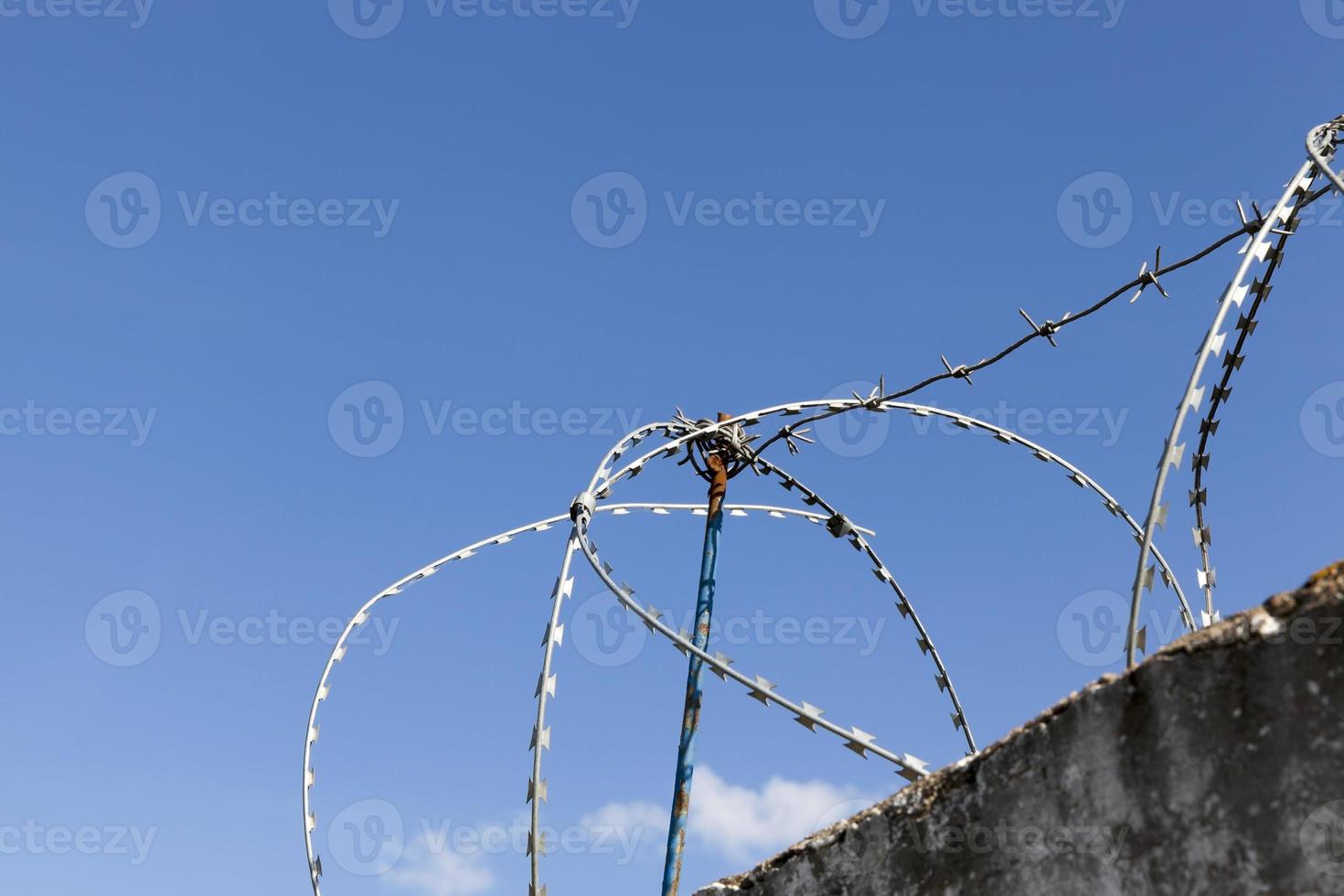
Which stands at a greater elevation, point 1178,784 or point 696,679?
point 696,679

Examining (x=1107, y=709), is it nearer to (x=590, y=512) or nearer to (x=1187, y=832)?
(x=1187, y=832)

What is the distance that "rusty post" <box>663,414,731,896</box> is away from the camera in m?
7.87

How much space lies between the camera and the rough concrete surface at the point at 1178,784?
3498 mm

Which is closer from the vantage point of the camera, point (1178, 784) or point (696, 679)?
point (1178, 784)

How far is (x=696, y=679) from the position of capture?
8484mm

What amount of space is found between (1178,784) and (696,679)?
16.2 feet

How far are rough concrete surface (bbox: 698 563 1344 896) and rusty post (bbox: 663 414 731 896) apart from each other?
140 inches

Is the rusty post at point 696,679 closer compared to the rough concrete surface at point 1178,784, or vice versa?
the rough concrete surface at point 1178,784

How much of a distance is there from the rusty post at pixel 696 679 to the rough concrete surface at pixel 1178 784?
355cm

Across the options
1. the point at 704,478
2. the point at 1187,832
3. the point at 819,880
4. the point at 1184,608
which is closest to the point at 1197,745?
the point at 1187,832

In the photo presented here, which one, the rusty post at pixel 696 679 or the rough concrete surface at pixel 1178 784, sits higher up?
the rusty post at pixel 696 679

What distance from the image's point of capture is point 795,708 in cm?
535

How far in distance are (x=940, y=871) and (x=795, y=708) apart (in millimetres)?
1103

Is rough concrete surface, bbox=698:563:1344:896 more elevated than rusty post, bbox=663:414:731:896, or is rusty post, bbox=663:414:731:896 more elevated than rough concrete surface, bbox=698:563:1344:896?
rusty post, bbox=663:414:731:896
